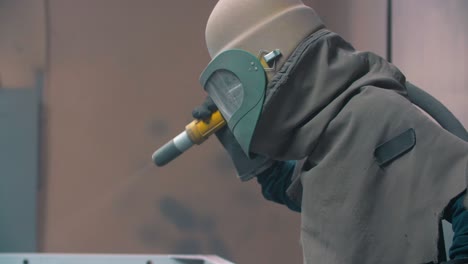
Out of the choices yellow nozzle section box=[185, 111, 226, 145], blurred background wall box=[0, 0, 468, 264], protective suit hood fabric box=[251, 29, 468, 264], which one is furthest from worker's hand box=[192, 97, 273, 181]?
blurred background wall box=[0, 0, 468, 264]

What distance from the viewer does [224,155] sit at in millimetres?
1469

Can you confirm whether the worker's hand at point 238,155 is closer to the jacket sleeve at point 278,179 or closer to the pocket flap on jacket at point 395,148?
the jacket sleeve at point 278,179

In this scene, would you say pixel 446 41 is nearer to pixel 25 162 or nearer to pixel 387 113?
pixel 387 113

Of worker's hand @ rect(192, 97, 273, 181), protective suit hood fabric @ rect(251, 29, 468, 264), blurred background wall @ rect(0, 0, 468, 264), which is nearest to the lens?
protective suit hood fabric @ rect(251, 29, 468, 264)

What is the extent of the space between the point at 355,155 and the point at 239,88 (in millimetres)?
145

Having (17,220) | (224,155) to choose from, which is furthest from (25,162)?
(224,155)

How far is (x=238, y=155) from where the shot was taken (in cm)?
70

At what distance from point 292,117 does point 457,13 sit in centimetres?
46

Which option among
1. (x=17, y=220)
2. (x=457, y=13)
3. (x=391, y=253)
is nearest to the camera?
(x=391, y=253)

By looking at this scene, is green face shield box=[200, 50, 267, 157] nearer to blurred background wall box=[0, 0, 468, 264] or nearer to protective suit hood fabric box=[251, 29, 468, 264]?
protective suit hood fabric box=[251, 29, 468, 264]

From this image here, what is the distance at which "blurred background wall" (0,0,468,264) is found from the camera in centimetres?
143

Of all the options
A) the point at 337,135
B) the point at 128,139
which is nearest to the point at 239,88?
the point at 337,135

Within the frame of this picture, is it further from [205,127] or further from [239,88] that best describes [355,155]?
[205,127]

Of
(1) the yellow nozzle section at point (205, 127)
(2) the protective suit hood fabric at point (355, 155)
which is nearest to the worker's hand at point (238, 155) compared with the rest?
(1) the yellow nozzle section at point (205, 127)
